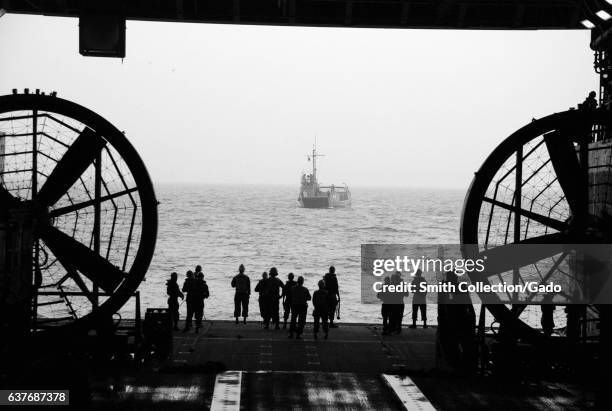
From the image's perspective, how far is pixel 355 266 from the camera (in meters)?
71.1

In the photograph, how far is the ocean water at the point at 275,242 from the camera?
159ft

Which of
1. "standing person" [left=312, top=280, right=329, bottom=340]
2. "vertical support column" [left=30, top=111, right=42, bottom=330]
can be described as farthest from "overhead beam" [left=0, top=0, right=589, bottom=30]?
"standing person" [left=312, top=280, right=329, bottom=340]

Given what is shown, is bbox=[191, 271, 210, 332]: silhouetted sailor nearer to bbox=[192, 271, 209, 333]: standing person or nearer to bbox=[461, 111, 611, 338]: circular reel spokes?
bbox=[192, 271, 209, 333]: standing person

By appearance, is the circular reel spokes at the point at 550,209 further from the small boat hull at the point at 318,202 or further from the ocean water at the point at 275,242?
the small boat hull at the point at 318,202

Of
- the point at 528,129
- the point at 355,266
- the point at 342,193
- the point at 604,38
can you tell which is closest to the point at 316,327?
the point at 528,129

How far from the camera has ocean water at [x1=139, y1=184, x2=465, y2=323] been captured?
48.5m

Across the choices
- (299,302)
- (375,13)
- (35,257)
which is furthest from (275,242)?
(35,257)

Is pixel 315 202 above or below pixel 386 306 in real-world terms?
above

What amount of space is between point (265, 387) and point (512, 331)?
5249 mm

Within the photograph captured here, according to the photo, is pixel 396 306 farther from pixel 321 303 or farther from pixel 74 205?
pixel 74 205

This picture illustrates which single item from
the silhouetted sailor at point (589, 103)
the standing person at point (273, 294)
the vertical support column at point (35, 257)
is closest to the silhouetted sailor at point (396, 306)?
the standing person at point (273, 294)

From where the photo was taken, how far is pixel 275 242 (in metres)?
94.3

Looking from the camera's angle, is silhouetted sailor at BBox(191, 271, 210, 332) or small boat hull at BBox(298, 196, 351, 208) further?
small boat hull at BBox(298, 196, 351, 208)

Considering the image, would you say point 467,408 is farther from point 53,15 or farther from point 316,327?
point 53,15
